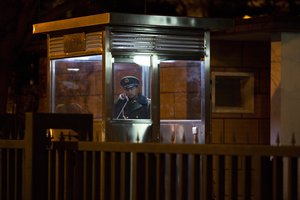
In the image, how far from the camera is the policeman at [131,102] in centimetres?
1064

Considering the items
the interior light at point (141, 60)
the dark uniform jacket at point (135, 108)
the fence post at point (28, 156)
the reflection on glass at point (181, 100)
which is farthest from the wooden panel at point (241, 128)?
the fence post at point (28, 156)

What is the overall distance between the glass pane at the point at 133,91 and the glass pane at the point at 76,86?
1.58ft

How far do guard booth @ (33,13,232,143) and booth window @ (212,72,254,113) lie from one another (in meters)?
1.11

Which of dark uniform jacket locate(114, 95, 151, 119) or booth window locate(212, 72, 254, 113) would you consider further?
booth window locate(212, 72, 254, 113)

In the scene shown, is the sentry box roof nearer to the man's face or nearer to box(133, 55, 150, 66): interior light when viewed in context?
box(133, 55, 150, 66): interior light

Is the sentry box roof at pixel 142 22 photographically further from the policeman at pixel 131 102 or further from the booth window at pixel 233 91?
the booth window at pixel 233 91

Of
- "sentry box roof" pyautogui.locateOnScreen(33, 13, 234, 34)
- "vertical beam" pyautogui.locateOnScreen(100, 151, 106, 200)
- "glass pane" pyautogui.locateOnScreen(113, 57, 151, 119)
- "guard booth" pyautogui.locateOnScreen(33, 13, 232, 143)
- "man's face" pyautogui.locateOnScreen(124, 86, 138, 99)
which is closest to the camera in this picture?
"vertical beam" pyautogui.locateOnScreen(100, 151, 106, 200)

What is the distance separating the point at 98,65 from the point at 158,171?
5.14 m

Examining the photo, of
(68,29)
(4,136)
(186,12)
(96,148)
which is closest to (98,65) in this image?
(68,29)

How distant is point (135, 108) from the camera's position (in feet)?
35.2

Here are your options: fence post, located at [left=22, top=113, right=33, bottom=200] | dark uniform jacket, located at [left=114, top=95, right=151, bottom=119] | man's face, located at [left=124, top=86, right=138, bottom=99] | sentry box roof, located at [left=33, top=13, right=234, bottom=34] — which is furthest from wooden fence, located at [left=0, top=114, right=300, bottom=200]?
man's face, located at [left=124, top=86, right=138, bottom=99]

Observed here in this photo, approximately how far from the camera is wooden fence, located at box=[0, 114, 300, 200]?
218 inches

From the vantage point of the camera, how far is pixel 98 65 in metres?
11.0

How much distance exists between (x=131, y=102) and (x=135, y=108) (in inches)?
4.1
